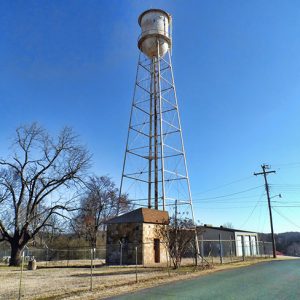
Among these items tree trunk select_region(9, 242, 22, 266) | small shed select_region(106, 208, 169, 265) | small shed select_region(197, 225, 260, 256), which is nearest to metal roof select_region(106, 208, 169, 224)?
small shed select_region(106, 208, 169, 265)

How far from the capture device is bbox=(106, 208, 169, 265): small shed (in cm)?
2947

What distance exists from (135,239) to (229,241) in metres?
19.3

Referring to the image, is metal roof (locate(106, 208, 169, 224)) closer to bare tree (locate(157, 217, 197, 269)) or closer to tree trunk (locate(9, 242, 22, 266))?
bare tree (locate(157, 217, 197, 269))

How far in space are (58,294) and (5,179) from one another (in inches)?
793

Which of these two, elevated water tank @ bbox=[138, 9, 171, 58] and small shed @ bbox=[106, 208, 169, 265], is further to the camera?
elevated water tank @ bbox=[138, 9, 171, 58]

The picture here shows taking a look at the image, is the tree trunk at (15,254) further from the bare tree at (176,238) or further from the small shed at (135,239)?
the bare tree at (176,238)

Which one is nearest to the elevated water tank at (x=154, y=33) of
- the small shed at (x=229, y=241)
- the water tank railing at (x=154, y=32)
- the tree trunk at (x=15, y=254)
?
the water tank railing at (x=154, y=32)

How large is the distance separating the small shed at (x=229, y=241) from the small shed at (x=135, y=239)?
48.4ft

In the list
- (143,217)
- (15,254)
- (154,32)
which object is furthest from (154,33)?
(15,254)

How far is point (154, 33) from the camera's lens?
113ft

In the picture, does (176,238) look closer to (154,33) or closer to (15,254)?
(15,254)

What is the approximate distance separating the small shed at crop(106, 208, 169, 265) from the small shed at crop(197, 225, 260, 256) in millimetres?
14752

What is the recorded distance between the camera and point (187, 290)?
1342 centimetres

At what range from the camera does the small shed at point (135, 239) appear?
29469 millimetres
